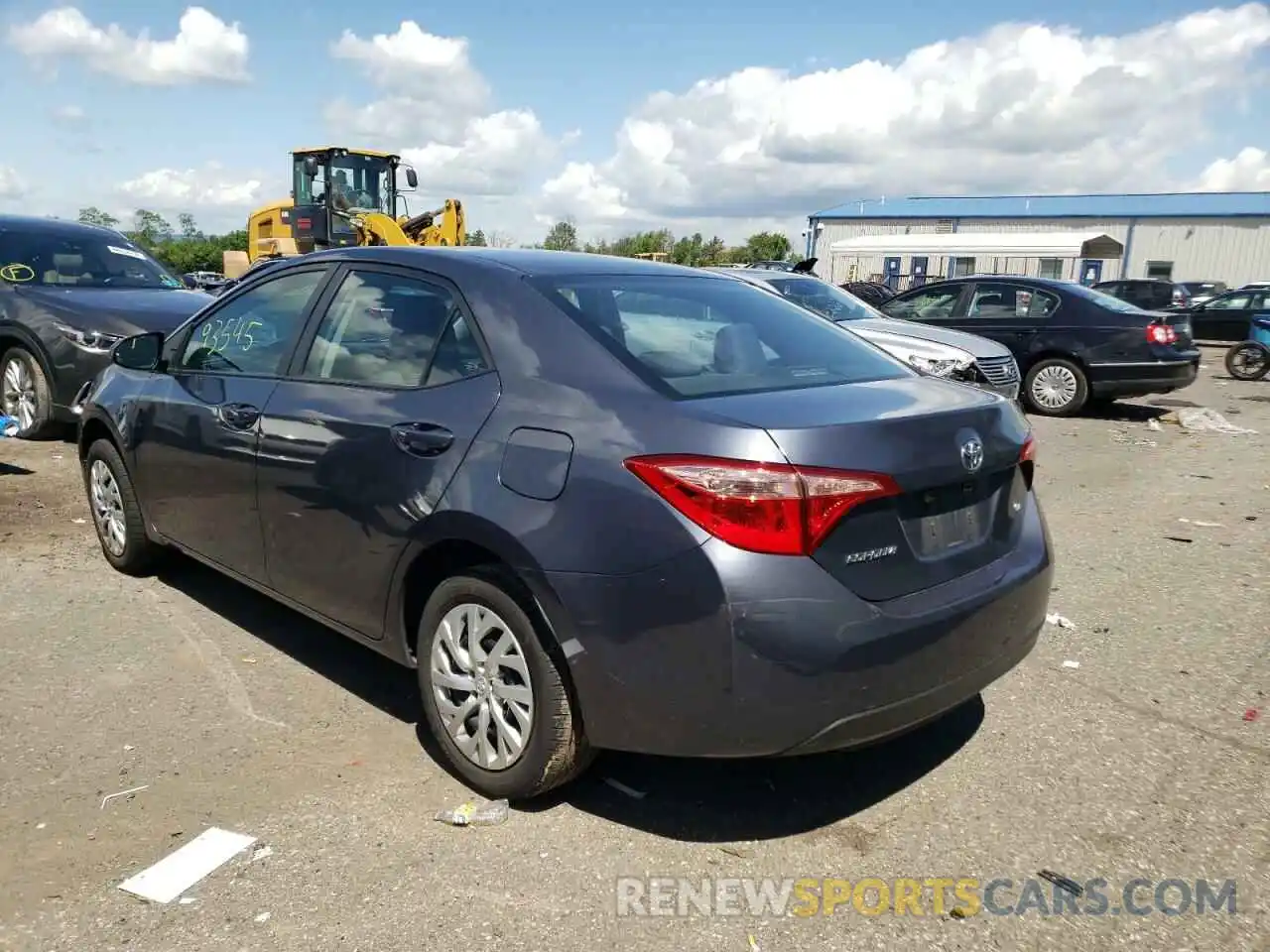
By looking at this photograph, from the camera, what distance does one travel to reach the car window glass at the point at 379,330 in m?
3.46

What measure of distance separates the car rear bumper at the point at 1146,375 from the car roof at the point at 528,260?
32.4ft

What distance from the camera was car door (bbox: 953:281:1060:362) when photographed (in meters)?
12.9

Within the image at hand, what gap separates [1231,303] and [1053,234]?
963 inches

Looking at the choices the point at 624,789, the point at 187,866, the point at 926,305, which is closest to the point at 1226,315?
the point at 926,305

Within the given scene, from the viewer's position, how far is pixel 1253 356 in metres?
17.8

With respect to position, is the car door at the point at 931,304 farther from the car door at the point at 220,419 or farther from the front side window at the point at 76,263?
the car door at the point at 220,419

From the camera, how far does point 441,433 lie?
10.4 ft

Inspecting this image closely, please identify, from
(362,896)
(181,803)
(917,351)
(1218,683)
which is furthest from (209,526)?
(917,351)

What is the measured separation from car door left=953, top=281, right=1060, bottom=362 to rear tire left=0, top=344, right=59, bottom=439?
10366mm

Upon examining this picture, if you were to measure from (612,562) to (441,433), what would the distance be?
2.65ft

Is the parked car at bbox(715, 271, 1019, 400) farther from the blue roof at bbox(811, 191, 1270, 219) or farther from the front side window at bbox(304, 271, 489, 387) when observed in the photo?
the blue roof at bbox(811, 191, 1270, 219)

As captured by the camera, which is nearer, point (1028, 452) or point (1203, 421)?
point (1028, 452)

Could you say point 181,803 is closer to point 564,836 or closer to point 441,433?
point 564,836

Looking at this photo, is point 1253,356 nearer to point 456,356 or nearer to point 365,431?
point 456,356
